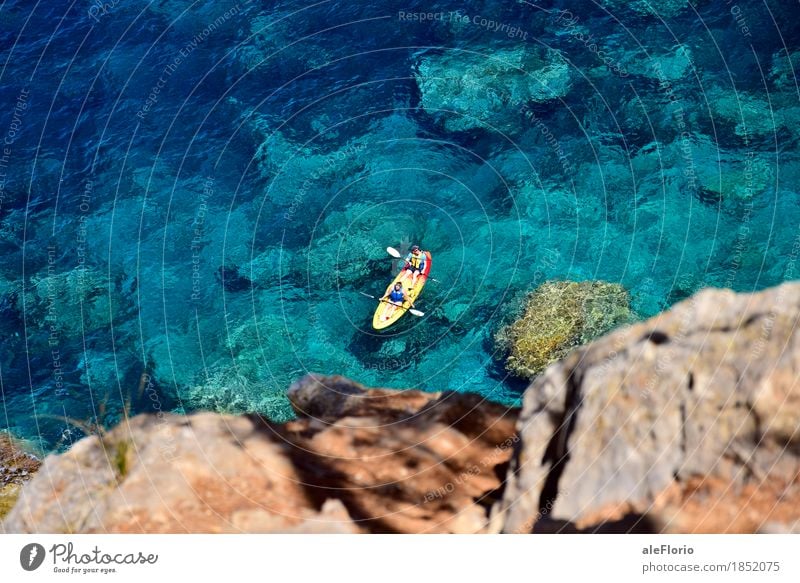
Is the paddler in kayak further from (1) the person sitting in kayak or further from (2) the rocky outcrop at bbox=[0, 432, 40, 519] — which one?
(2) the rocky outcrop at bbox=[0, 432, 40, 519]

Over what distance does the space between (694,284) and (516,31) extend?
17825 millimetres

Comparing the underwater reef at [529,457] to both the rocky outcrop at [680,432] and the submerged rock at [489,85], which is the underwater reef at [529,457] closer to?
the rocky outcrop at [680,432]

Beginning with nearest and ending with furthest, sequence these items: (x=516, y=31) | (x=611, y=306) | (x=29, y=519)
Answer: (x=29, y=519) < (x=611, y=306) < (x=516, y=31)

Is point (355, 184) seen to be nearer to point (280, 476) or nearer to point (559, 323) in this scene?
point (559, 323)

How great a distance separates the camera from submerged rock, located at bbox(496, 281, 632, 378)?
27.8 m

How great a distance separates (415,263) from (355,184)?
6.14 m

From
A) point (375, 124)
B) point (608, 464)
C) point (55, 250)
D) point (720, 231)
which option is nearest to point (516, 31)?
point (375, 124)

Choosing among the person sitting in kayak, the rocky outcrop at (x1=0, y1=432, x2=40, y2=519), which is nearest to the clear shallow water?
the person sitting in kayak

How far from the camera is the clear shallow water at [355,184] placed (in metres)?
30.0

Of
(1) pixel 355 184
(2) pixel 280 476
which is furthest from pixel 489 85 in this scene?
(2) pixel 280 476

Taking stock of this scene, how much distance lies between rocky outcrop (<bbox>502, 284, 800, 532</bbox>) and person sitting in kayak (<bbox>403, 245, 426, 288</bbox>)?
2043cm

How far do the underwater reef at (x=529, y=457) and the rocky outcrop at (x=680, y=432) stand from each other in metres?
0.02

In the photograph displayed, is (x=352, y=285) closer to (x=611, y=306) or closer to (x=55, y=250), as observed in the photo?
(x=611, y=306)

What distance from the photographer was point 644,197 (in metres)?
32.4
